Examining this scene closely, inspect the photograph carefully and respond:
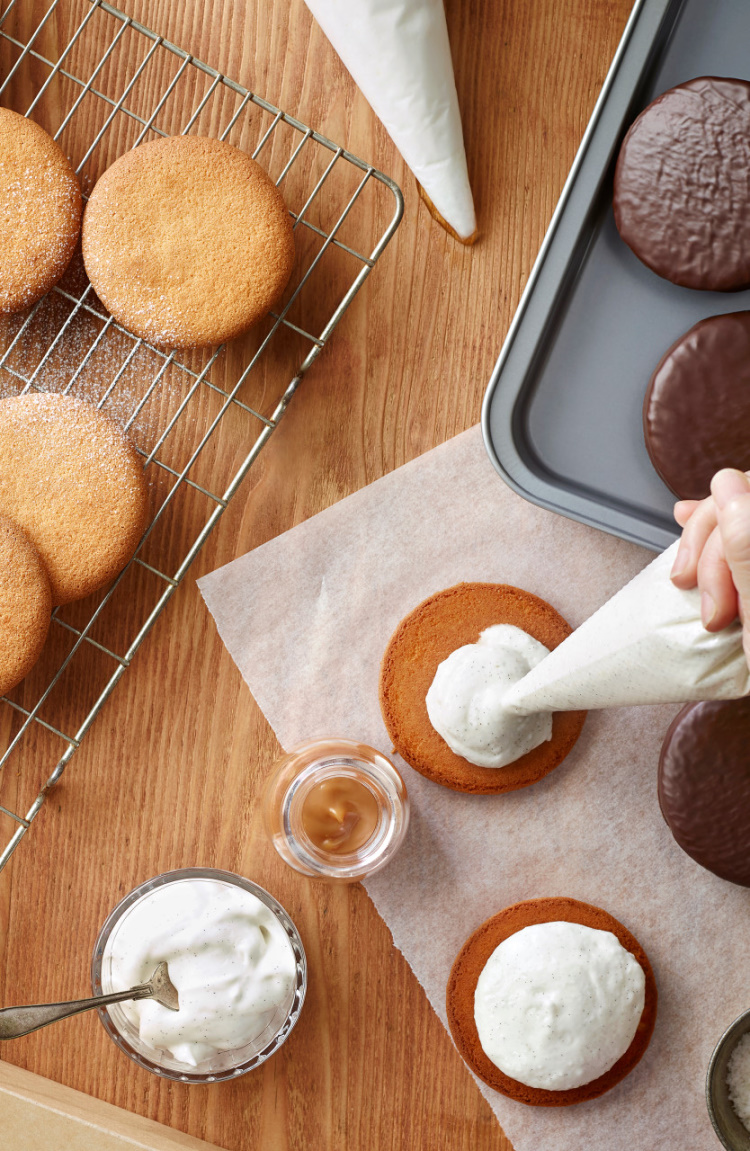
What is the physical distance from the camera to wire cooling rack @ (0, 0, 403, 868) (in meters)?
1.13

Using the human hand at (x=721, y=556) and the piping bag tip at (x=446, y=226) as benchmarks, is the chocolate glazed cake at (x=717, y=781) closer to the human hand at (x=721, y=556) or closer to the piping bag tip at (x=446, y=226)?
the human hand at (x=721, y=556)

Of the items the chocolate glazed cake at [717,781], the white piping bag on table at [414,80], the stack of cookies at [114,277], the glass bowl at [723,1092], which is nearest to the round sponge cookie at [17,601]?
the stack of cookies at [114,277]

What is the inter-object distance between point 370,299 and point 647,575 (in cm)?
54

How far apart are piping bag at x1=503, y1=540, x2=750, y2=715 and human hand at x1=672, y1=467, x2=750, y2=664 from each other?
0.06ft

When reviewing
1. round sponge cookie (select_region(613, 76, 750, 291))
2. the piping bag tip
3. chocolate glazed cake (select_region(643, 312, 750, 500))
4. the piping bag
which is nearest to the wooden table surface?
the piping bag tip

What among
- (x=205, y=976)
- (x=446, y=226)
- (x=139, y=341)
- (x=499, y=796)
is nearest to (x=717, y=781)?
(x=499, y=796)

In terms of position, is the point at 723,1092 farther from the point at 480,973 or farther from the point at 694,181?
the point at 694,181

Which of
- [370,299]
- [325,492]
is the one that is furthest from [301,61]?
[325,492]

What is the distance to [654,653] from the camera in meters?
0.78

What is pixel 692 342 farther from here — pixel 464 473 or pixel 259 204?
pixel 259 204

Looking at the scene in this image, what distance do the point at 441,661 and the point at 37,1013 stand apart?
0.63 meters

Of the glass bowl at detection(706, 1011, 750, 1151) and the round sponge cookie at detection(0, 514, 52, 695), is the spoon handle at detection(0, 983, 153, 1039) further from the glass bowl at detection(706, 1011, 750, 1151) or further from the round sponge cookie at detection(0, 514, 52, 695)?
the glass bowl at detection(706, 1011, 750, 1151)

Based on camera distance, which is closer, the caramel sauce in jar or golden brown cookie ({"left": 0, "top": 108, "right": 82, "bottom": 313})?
golden brown cookie ({"left": 0, "top": 108, "right": 82, "bottom": 313})

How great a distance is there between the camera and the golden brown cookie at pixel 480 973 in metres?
1.13
